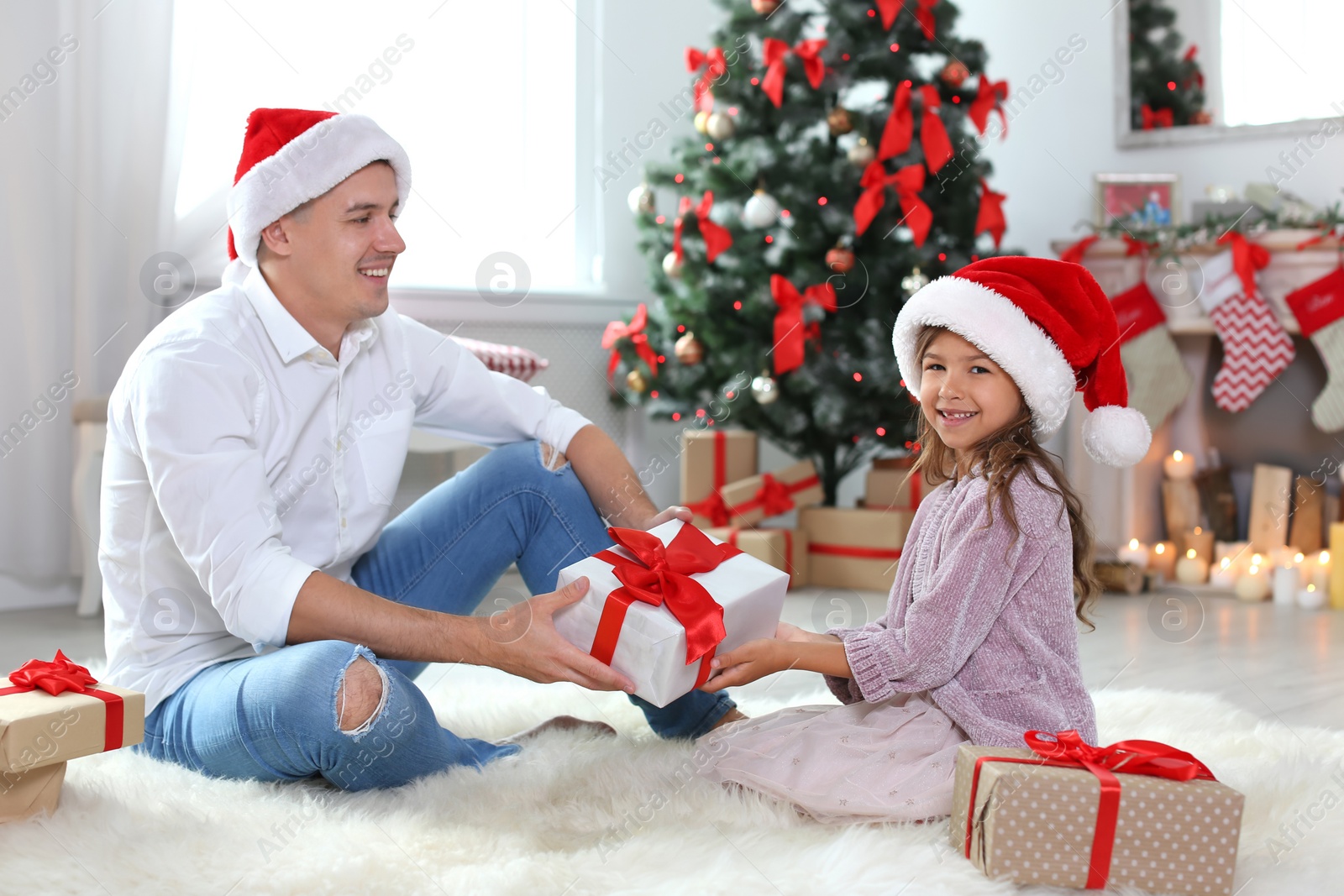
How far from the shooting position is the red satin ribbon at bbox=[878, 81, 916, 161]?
10.2 ft

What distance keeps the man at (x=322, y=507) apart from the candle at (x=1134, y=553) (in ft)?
Answer: 7.21

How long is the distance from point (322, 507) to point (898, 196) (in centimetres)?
205

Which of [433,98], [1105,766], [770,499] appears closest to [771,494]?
[770,499]

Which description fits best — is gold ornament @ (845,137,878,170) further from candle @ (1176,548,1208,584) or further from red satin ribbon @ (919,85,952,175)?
candle @ (1176,548,1208,584)

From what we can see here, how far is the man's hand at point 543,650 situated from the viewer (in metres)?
1.37

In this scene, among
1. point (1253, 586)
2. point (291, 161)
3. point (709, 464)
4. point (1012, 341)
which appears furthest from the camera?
point (709, 464)

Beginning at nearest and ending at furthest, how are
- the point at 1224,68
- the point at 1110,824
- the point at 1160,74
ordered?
the point at 1110,824, the point at 1224,68, the point at 1160,74

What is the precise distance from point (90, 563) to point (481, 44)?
6.36 ft

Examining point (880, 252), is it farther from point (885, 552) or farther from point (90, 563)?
point (90, 563)

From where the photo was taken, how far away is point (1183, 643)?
2.70 m

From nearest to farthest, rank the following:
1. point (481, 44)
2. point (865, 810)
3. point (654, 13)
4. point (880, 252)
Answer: point (865, 810) < point (880, 252) < point (481, 44) < point (654, 13)

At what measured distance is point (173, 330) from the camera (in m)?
1.45

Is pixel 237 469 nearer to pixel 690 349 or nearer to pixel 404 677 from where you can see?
pixel 404 677

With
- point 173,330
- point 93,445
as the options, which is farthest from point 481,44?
point 173,330
